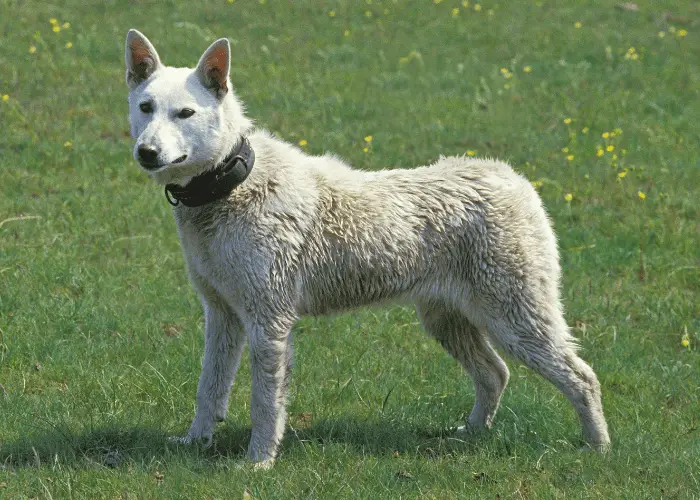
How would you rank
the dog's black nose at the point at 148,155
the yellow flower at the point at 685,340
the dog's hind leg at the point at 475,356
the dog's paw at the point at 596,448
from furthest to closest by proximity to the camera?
the yellow flower at the point at 685,340, the dog's hind leg at the point at 475,356, the dog's paw at the point at 596,448, the dog's black nose at the point at 148,155

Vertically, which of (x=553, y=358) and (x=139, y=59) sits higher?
(x=139, y=59)

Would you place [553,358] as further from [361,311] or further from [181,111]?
→ [181,111]

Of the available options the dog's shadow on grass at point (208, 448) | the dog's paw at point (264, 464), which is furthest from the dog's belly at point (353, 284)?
the dog's paw at point (264, 464)

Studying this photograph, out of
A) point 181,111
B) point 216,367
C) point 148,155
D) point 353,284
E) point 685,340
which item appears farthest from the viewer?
point 685,340

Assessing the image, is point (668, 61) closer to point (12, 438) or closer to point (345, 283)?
point (345, 283)

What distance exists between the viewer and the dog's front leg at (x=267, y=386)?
5.48m

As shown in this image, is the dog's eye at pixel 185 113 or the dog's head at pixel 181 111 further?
the dog's eye at pixel 185 113

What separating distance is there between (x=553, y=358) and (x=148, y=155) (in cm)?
259

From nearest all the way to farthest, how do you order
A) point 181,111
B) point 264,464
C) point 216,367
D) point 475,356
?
point 181,111
point 264,464
point 216,367
point 475,356

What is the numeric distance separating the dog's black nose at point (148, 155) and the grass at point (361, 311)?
161cm

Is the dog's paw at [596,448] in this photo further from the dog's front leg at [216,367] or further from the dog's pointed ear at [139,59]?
the dog's pointed ear at [139,59]

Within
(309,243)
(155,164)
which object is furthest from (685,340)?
(155,164)

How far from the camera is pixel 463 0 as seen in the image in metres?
17.4

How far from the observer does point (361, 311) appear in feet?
24.0
